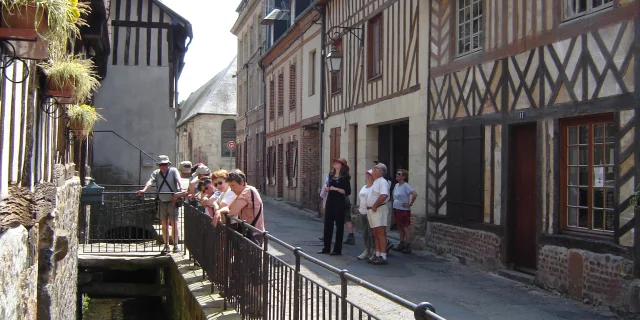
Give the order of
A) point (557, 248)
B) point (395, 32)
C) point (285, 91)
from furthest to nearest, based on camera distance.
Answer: point (285, 91) < point (395, 32) < point (557, 248)

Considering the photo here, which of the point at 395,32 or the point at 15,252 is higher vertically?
the point at 395,32

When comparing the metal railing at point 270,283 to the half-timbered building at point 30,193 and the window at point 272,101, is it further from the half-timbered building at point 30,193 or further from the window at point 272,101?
the window at point 272,101

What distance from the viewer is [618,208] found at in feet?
24.0

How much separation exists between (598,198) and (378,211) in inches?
129

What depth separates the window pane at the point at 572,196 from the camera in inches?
325

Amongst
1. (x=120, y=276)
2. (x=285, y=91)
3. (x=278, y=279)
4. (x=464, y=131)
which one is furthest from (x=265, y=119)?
(x=278, y=279)

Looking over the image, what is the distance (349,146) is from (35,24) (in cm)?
1282

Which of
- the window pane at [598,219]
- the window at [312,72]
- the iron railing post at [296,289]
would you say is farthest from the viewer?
the window at [312,72]

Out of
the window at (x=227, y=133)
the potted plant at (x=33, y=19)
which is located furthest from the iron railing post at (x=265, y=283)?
the window at (x=227, y=133)

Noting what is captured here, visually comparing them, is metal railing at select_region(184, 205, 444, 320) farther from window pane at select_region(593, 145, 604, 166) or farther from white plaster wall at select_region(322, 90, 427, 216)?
white plaster wall at select_region(322, 90, 427, 216)

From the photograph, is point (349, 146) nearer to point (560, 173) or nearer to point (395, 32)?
point (395, 32)

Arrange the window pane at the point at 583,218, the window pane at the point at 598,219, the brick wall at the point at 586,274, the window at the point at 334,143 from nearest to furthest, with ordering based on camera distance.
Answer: the brick wall at the point at 586,274
the window pane at the point at 598,219
the window pane at the point at 583,218
the window at the point at 334,143

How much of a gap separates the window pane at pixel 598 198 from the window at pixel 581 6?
2.09 meters

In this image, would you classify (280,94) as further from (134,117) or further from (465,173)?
(465,173)
